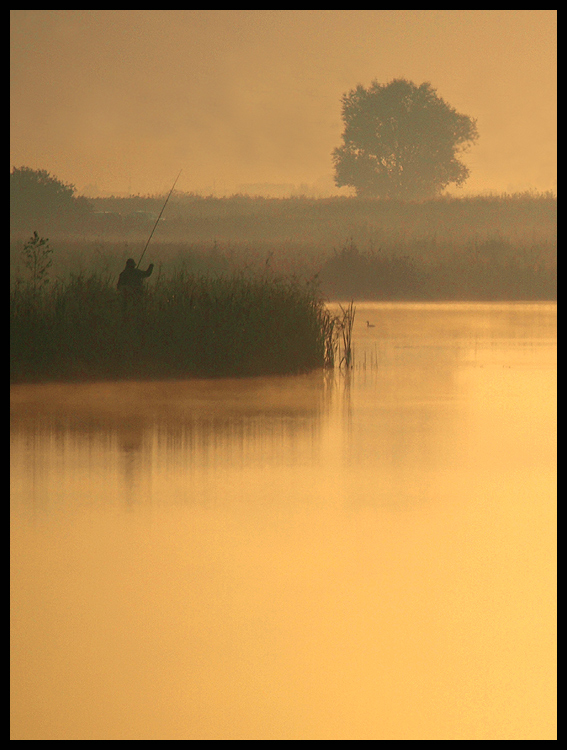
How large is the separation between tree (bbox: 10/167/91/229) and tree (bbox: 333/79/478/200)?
1329 cm

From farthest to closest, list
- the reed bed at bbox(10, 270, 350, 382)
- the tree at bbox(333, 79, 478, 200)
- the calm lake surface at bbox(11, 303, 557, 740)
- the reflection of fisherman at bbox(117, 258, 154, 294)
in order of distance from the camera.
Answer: the tree at bbox(333, 79, 478, 200) → the reflection of fisherman at bbox(117, 258, 154, 294) → the reed bed at bbox(10, 270, 350, 382) → the calm lake surface at bbox(11, 303, 557, 740)

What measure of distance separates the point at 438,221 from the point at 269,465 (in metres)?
21.1

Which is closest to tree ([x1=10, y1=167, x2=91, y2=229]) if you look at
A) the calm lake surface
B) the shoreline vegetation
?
the shoreline vegetation

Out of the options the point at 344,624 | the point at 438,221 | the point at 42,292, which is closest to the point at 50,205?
the point at 438,221

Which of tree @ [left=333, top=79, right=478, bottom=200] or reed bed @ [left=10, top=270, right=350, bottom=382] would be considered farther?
tree @ [left=333, top=79, right=478, bottom=200]

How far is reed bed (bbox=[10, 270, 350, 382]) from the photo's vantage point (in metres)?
10.1

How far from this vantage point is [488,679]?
12.6 ft

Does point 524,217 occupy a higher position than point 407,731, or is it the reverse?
point 524,217

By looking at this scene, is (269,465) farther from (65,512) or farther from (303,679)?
(303,679)

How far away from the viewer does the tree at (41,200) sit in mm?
28766

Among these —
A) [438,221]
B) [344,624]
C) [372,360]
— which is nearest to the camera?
[344,624]

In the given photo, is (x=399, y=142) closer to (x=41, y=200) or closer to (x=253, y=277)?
(x=41, y=200)

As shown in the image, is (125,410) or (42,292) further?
(42,292)

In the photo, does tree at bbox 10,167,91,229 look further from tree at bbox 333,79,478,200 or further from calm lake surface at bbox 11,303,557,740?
calm lake surface at bbox 11,303,557,740
